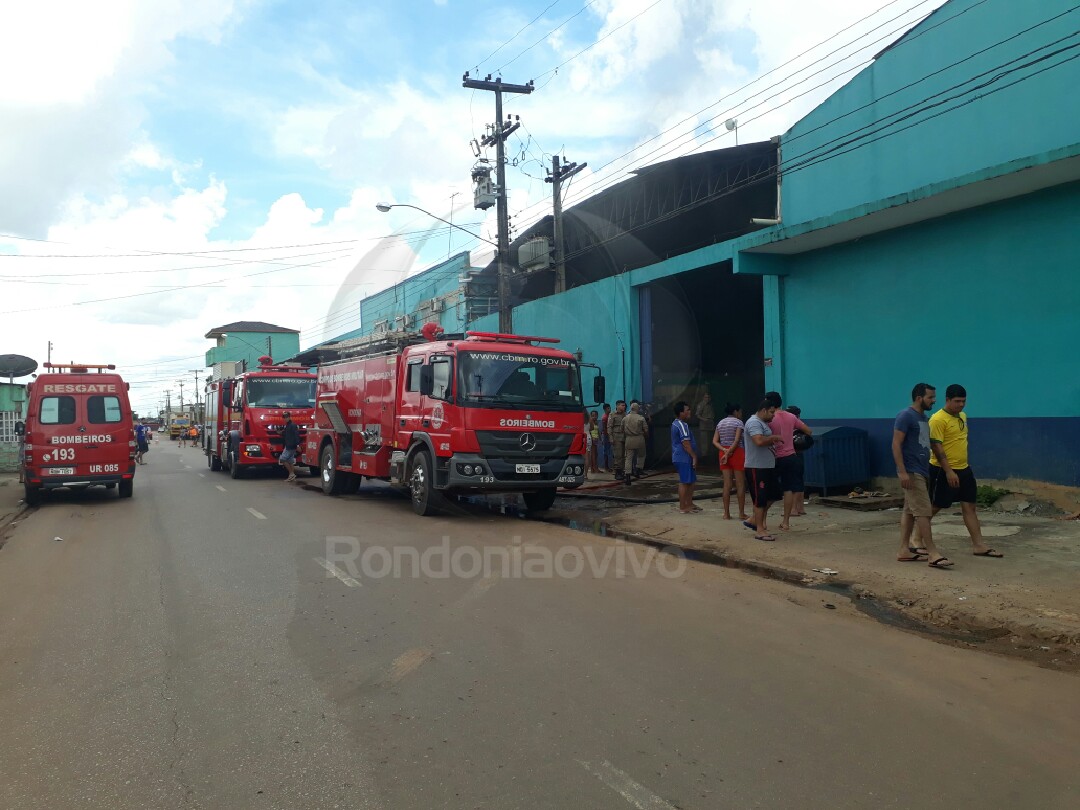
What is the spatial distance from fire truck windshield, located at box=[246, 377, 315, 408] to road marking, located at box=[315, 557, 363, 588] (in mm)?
13237

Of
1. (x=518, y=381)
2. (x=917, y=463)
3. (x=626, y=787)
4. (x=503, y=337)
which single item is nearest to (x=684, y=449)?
(x=518, y=381)

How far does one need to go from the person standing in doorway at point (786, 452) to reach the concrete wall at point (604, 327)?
33.3 feet

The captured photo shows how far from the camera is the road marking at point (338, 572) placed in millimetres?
7642

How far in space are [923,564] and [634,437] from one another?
8697 mm

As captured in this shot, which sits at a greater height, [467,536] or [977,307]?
[977,307]

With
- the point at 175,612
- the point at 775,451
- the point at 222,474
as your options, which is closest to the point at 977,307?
the point at 775,451

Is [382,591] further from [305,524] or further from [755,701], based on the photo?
[305,524]

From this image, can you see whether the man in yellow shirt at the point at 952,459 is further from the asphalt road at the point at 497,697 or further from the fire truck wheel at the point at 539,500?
the fire truck wheel at the point at 539,500

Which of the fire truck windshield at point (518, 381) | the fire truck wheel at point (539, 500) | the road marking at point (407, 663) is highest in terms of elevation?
the fire truck windshield at point (518, 381)

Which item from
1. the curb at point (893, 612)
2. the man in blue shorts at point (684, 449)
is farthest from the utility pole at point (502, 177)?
the curb at point (893, 612)

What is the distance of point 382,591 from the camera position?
7332 mm

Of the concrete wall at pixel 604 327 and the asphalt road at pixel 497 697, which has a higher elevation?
the concrete wall at pixel 604 327

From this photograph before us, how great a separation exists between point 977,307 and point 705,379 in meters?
10.6

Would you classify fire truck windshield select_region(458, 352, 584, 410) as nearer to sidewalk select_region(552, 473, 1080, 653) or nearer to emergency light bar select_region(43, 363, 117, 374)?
sidewalk select_region(552, 473, 1080, 653)
